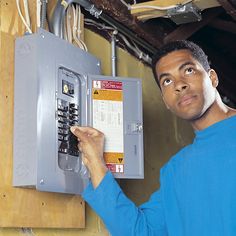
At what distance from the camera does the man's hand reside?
1.55 m

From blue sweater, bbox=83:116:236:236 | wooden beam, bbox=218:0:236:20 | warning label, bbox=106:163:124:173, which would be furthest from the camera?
wooden beam, bbox=218:0:236:20

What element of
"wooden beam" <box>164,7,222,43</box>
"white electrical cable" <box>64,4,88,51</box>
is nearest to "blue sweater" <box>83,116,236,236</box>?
"white electrical cable" <box>64,4,88,51</box>

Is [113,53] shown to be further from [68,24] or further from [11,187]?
[11,187]

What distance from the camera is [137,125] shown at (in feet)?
5.68

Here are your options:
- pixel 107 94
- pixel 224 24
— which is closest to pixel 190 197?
pixel 107 94

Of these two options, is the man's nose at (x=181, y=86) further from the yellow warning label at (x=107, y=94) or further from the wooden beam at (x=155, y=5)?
the wooden beam at (x=155, y=5)

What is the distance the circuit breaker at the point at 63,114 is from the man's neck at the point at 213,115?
256mm

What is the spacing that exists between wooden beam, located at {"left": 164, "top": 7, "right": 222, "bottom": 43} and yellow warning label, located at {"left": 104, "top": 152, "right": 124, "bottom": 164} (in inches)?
29.1

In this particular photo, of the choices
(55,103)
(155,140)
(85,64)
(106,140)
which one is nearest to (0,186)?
(55,103)

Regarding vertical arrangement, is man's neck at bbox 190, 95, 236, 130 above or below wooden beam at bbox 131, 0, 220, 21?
below

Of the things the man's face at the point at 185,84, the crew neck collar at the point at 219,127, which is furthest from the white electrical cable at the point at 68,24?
the crew neck collar at the point at 219,127

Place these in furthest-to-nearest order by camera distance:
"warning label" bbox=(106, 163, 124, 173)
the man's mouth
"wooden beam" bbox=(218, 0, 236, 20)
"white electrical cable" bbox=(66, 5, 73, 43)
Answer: "wooden beam" bbox=(218, 0, 236, 20)
"white electrical cable" bbox=(66, 5, 73, 43)
"warning label" bbox=(106, 163, 124, 173)
the man's mouth

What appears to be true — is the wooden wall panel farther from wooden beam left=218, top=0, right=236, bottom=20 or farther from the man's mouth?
wooden beam left=218, top=0, right=236, bottom=20

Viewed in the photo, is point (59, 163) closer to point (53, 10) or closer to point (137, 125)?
point (137, 125)
